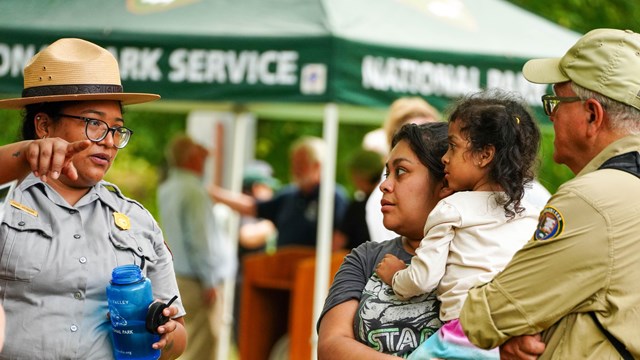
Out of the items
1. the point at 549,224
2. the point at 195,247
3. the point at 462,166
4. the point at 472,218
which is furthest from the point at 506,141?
the point at 195,247

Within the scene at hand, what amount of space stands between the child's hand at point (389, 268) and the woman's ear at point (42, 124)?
1233 millimetres

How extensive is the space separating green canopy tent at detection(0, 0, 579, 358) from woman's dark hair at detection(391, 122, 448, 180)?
248cm

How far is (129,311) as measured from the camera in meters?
3.09

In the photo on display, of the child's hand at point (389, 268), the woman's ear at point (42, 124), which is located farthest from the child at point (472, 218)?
the woman's ear at point (42, 124)

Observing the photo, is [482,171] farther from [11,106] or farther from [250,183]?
[250,183]

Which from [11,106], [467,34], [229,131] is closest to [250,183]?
[229,131]

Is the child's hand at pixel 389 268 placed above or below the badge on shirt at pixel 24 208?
below

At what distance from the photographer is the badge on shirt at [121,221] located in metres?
3.33

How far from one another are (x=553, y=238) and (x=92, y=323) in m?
1.49

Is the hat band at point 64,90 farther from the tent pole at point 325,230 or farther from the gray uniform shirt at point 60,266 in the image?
the tent pole at point 325,230

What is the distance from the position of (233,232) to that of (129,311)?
6.81 metres

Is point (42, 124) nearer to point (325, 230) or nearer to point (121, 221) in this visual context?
point (121, 221)

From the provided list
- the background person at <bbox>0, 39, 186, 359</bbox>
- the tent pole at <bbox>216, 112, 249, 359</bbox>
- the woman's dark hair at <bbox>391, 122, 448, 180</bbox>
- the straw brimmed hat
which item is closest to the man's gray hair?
the woman's dark hair at <bbox>391, 122, 448, 180</bbox>

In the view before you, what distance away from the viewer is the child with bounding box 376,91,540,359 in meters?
3.00
